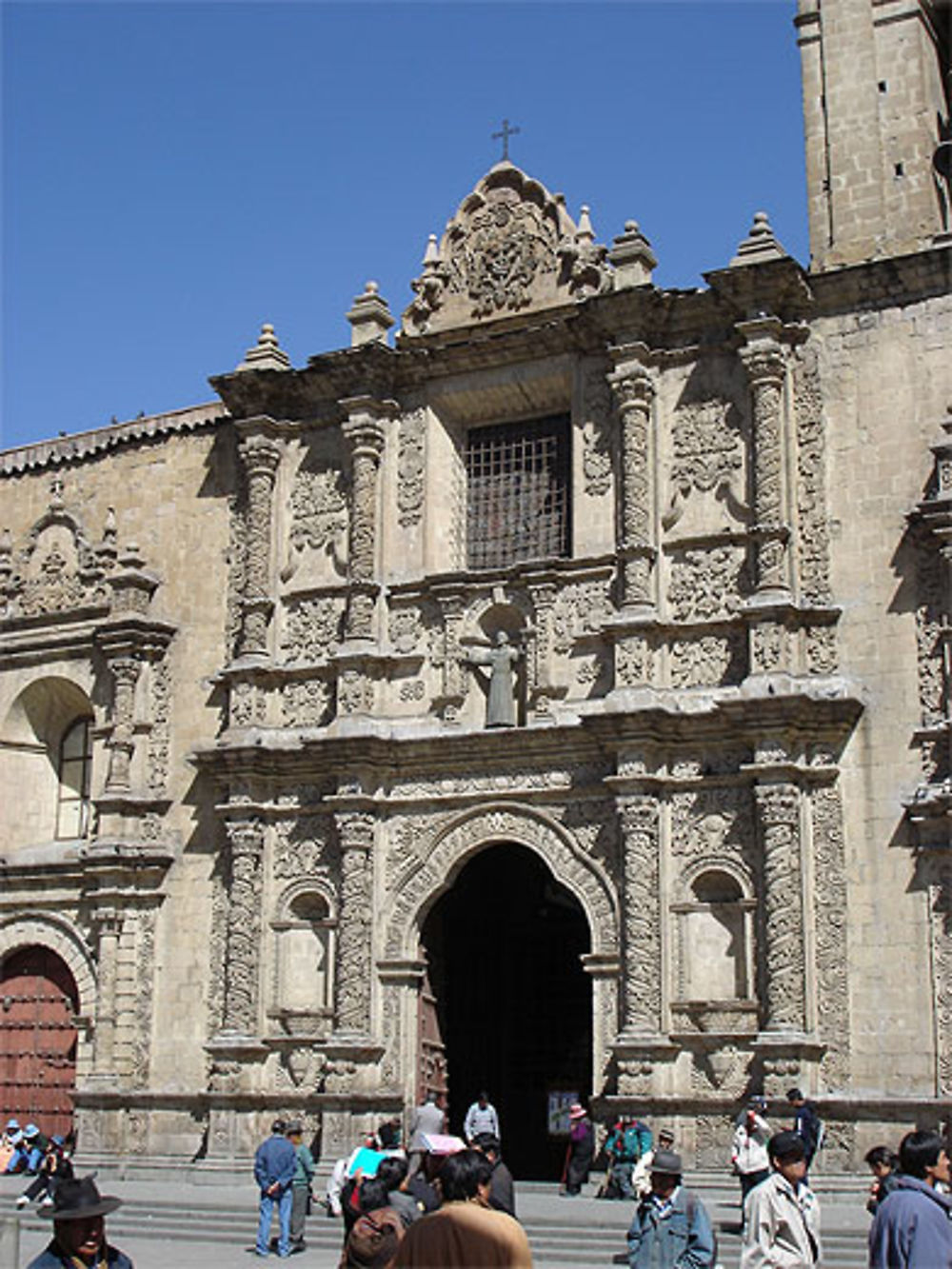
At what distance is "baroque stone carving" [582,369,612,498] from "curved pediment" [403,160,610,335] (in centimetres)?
114

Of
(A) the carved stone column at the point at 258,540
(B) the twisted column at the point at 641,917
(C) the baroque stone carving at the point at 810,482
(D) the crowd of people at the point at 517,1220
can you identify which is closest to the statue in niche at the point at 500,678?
(B) the twisted column at the point at 641,917

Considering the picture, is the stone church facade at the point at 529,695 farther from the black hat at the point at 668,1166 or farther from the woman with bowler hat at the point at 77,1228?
the woman with bowler hat at the point at 77,1228

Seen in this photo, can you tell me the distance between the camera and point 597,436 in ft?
66.7

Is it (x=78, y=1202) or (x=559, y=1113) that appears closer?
(x=78, y=1202)

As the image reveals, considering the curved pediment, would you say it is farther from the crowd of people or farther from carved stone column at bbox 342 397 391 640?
the crowd of people

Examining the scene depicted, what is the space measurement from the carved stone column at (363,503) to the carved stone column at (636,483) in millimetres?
3254

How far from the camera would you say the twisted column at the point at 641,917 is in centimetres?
1817

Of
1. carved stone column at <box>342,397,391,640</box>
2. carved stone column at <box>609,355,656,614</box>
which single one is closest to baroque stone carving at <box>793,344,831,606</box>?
carved stone column at <box>609,355,656,614</box>

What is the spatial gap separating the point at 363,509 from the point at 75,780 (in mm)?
6172

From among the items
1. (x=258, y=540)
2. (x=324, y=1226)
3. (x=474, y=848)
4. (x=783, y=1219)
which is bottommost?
(x=324, y=1226)

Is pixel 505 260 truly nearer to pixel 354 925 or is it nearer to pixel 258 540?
pixel 258 540

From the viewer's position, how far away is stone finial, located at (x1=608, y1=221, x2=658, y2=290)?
20078 mm

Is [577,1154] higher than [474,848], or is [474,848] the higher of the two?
[474,848]

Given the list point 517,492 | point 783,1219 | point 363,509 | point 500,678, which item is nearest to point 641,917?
point 500,678
